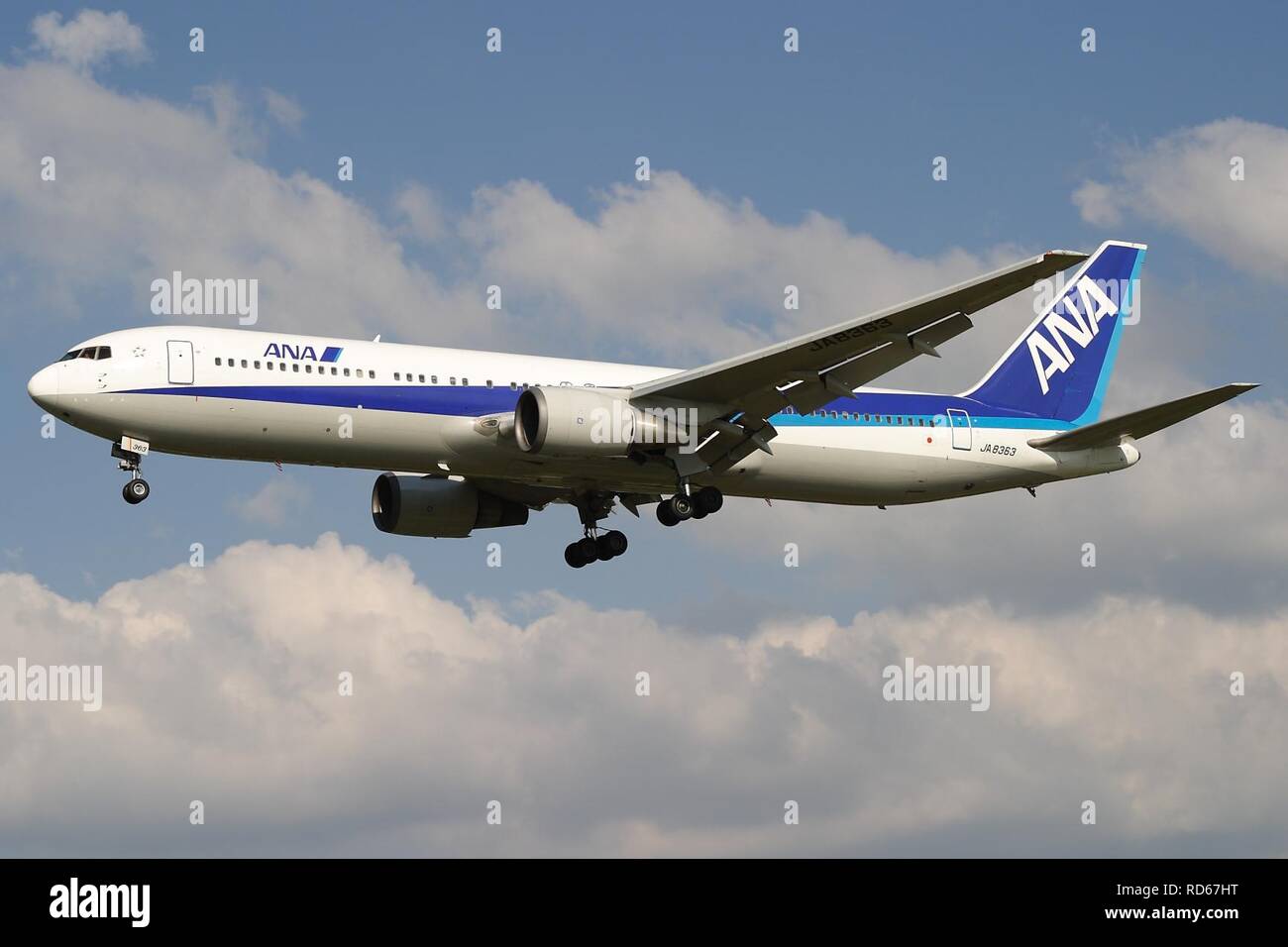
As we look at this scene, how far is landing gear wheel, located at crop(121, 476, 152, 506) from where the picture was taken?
38375mm

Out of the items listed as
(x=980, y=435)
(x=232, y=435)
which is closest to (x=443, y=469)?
(x=232, y=435)

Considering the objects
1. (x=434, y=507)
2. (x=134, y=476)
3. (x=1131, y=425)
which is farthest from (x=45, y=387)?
(x=1131, y=425)

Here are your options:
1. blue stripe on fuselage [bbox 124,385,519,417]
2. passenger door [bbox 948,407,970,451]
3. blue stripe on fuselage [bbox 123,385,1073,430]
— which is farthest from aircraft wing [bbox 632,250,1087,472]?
passenger door [bbox 948,407,970,451]

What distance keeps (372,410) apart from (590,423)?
4811mm

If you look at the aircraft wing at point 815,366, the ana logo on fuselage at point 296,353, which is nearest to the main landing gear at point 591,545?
the aircraft wing at point 815,366

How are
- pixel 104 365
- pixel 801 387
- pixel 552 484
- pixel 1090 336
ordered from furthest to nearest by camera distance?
pixel 1090 336
pixel 552 484
pixel 801 387
pixel 104 365

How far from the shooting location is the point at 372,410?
1521 inches

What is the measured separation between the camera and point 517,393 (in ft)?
133

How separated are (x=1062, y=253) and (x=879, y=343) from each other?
6.49 m

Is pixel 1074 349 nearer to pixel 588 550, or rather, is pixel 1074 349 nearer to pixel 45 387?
pixel 588 550

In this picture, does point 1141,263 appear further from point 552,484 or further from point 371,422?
point 371,422

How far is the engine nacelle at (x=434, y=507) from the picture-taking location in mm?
45906

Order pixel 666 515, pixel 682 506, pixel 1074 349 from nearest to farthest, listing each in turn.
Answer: pixel 682 506
pixel 666 515
pixel 1074 349

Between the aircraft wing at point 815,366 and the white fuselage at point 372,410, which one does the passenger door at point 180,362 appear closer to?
the white fuselage at point 372,410
